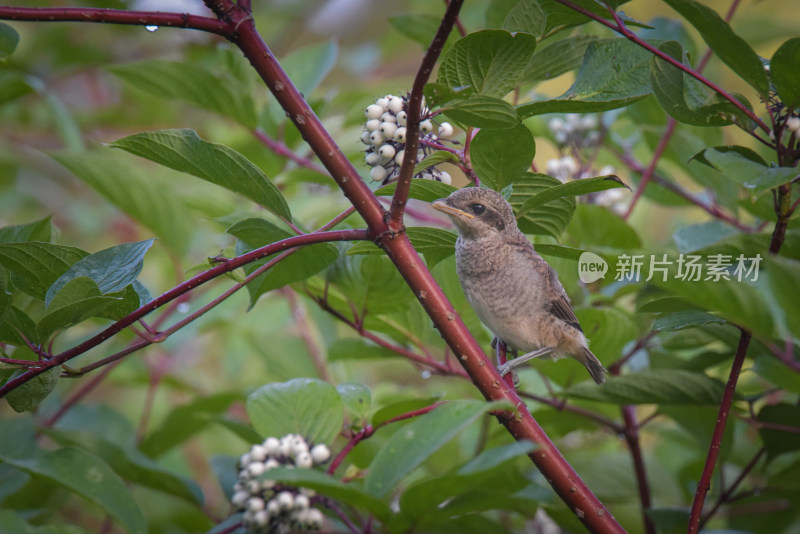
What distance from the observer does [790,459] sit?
201 centimetres

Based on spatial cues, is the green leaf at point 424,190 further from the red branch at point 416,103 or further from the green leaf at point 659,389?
→ the green leaf at point 659,389

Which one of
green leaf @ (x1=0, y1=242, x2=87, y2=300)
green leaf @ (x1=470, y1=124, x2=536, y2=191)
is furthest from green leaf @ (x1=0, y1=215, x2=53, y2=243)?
green leaf @ (x1=470, y1=124, x2=536, y2=191)

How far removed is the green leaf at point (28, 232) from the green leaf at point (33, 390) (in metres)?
0.55

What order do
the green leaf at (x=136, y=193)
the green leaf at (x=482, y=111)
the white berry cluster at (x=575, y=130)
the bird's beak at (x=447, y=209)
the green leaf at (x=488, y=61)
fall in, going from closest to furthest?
1. the green leaf at (x=482, y=111)
2. the green leaf at (x=488, y=61)
3. the bird's beak at (x=447, y=209)
4. the green leaf at (x=136, y=193)
5. the white berry cluster at (x=575, y=130)

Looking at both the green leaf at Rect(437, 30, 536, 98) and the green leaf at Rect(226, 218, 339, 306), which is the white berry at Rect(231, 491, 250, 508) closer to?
the green leaf at Rect(226, 218, 339, 306)

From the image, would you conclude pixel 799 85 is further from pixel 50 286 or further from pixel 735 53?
pixel 50 286

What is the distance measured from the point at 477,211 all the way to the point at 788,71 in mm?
735

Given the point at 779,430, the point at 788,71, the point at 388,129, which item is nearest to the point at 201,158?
the point at 388,129

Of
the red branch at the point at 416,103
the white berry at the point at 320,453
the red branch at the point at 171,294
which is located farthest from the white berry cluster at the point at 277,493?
the red branch at the point at 416,103

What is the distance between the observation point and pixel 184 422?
6.88 ft

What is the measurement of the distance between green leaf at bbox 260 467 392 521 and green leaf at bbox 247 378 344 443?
0.35 m

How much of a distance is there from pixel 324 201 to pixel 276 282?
110cm

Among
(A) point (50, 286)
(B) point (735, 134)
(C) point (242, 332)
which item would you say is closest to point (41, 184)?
(C) point (242, 332)

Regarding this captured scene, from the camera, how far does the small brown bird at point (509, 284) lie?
168 centimetres
